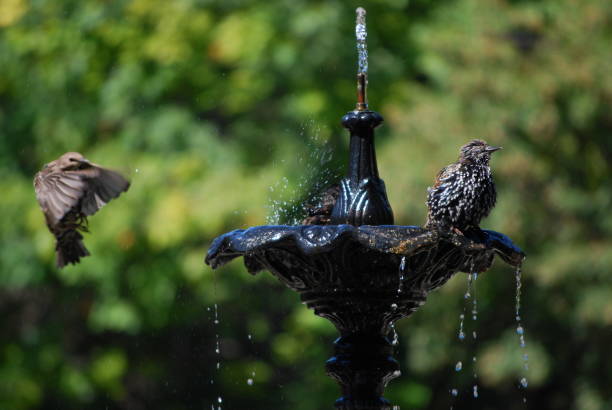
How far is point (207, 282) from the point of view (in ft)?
46.1

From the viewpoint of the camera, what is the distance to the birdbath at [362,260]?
513cm

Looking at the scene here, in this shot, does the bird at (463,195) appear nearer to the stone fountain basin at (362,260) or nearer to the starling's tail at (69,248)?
the stone fountain basin at (362,260)

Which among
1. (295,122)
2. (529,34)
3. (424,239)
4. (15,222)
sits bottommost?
(424,239)

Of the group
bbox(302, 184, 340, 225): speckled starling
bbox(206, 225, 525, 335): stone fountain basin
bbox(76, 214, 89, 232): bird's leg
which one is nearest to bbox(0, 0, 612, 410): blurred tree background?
bbox(76, 214, 89, 232): bird's leg

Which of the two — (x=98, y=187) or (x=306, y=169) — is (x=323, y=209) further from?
(x=306, y=169)

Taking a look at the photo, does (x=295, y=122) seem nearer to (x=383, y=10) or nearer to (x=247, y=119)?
(x=247, y=119)

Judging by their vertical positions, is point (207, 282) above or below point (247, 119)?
below

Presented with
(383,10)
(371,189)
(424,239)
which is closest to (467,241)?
(424,239)

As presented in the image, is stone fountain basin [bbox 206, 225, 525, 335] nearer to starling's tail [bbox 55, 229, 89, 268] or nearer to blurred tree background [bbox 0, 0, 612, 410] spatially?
starling's tail [bbox 55, 229, 89, 268]

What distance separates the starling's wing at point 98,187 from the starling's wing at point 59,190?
74 millimetres

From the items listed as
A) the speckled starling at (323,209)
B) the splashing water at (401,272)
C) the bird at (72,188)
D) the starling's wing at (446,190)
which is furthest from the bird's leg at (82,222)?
the starling's wing at (446,190)

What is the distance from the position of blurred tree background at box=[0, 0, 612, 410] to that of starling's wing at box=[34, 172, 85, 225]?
5363 millimetres

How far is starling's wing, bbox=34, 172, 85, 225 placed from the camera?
22.5 ft

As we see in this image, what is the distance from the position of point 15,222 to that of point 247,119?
327cm
